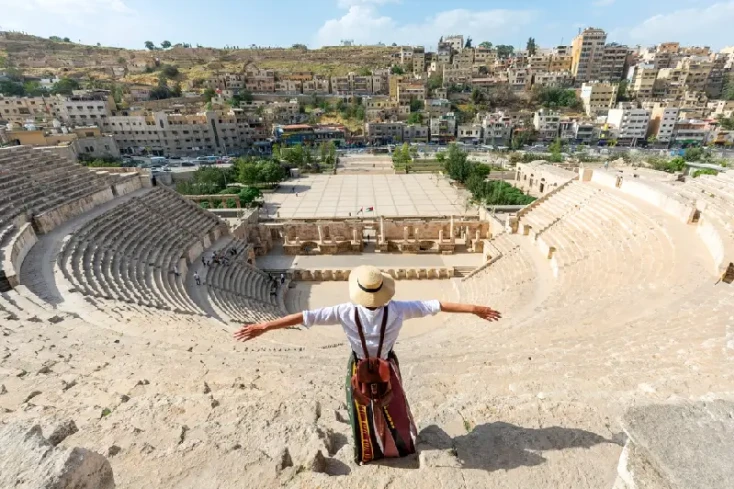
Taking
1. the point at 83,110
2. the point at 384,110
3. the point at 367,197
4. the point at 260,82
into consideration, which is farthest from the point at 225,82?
the point at 367,197

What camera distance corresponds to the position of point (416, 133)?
54.7 meters

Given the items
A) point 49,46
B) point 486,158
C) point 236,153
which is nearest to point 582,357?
point 486,158

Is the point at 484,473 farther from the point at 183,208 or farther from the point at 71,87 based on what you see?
the point at 71,87

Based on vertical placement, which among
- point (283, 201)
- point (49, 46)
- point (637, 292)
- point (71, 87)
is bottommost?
point (283, 201)

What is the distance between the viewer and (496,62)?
83062 millimetres

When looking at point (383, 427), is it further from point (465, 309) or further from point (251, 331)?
point (251, 331)

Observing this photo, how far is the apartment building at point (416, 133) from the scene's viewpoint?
54.5 meters

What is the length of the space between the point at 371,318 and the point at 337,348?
6.00 m

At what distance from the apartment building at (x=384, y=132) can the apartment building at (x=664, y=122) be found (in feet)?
116

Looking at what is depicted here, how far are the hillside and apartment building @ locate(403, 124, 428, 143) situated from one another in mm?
41877

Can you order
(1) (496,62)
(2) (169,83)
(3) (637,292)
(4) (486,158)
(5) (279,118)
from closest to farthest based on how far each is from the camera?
(3) (637,292) < (4) (486,158) < (5) (279,118) < (2) (169,83) < (1) (496,62)

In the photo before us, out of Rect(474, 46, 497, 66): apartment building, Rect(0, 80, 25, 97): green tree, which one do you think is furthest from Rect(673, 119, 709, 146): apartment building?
Rect(0, 80, 25, 97): green tree

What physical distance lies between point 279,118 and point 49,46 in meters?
76.8

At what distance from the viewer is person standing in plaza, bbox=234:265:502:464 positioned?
9.07ft
